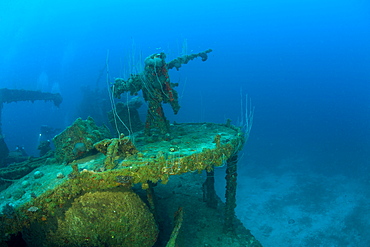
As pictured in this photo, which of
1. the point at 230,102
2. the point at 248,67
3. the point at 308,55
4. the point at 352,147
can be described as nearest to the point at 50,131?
the point at 352,147

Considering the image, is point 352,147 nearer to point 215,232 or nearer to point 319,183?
point 319,183

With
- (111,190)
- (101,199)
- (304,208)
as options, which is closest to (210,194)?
(111,190)

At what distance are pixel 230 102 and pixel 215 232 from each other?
3903 inches

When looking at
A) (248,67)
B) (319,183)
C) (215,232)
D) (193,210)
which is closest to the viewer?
(215,232)

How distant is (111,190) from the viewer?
5438mm

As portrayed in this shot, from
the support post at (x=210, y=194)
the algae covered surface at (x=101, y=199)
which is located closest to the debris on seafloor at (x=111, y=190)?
the algae covered surface at (x=101, y=199)

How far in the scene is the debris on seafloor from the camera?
495 cm

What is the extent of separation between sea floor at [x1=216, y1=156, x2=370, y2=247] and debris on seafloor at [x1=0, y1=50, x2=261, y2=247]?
1162cm

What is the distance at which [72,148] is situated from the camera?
6727 millimetres

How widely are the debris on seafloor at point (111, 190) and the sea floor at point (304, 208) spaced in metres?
11.6

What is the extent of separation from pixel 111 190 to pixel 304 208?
64.2 ft

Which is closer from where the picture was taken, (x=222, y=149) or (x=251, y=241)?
(x=222, y=149)

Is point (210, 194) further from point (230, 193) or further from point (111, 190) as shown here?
point (111, 190)

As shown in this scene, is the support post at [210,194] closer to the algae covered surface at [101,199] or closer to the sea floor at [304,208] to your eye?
the algae covered surface at [101,199]
